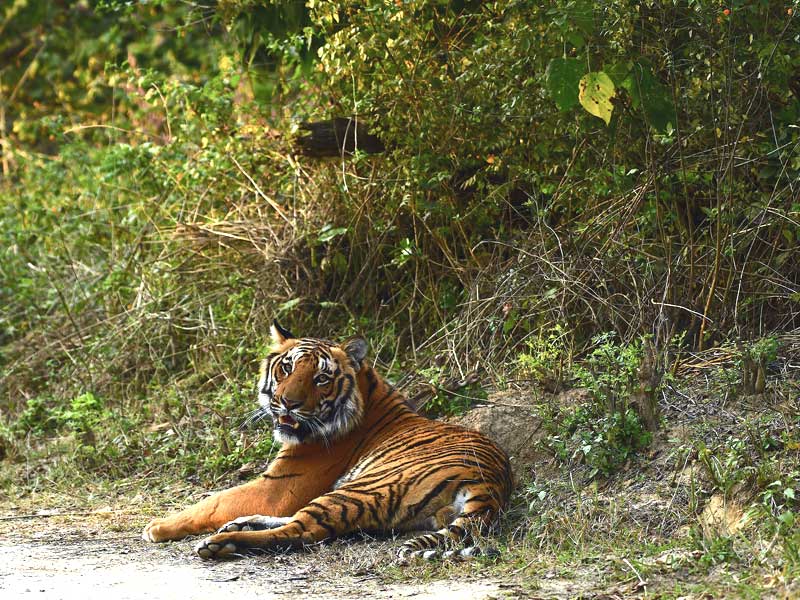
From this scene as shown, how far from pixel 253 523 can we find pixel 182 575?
2.45 ft

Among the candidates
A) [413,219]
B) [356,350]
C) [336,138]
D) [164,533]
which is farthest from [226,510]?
[336,138]

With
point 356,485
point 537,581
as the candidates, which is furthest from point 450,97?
point 537,581

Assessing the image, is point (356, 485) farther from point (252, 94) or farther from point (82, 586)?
point (252, 94)

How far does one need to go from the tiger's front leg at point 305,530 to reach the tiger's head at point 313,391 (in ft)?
2.00

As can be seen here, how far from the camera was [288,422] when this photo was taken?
5.97 metres

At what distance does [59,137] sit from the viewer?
419 inches

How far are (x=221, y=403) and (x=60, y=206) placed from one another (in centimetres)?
385

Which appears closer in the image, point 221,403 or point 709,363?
point 709,363

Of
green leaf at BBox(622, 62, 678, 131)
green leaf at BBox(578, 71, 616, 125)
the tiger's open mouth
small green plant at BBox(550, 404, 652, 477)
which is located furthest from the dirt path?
green leaf at BBox(622, 62, 678, 131)

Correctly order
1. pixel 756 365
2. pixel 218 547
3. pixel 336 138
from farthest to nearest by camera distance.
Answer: pixel 336 138 < pixel 756 365 < pixel 218 547

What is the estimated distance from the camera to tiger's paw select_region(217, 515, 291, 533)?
5496 millimetres

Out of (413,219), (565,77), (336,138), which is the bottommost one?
(413,219)

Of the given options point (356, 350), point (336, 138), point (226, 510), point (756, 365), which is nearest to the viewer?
point (756, 365)

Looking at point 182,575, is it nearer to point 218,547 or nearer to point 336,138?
point 218,547
